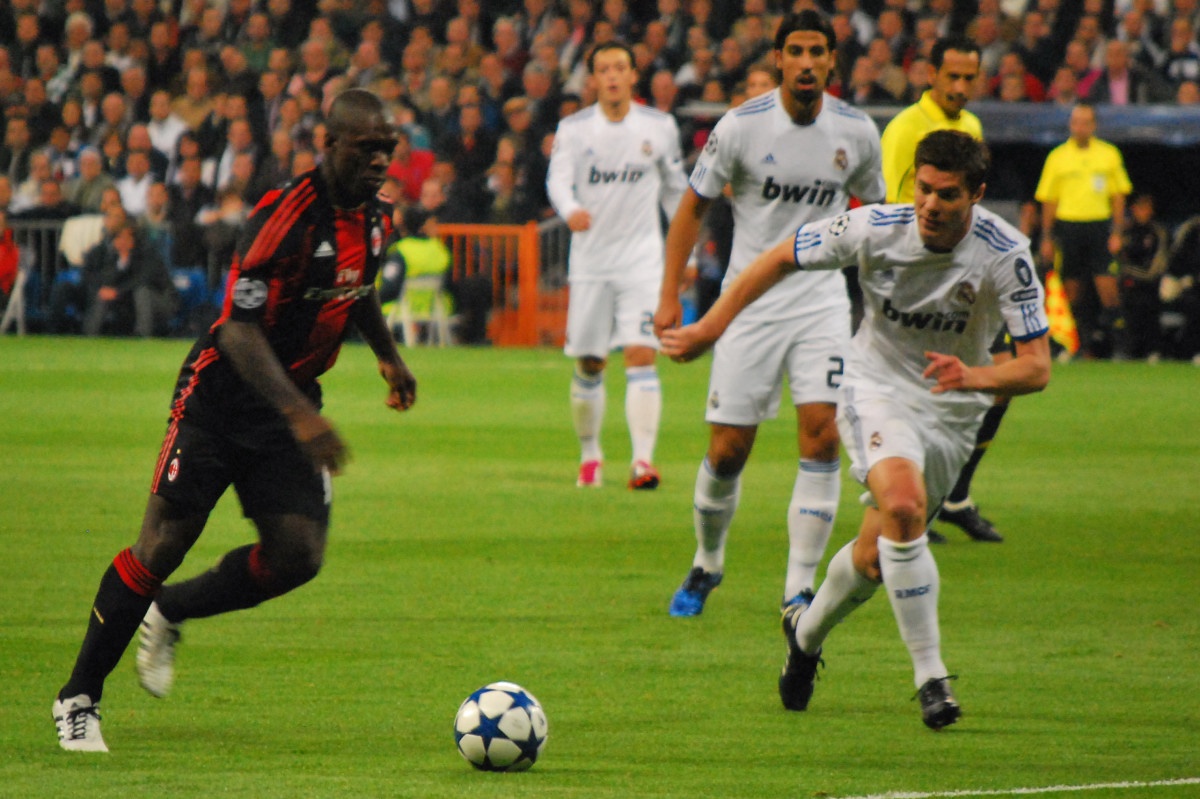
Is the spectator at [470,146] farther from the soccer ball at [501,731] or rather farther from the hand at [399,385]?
the soccer ball at [501,731]

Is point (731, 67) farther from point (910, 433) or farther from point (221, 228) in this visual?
point (910, 433)

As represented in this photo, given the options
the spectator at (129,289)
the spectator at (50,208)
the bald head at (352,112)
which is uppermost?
the bald head at (352,112)

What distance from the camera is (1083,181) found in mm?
18797

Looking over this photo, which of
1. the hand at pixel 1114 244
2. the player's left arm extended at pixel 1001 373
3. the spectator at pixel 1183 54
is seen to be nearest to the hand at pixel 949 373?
the player's left arm extended at pixel 1001 373

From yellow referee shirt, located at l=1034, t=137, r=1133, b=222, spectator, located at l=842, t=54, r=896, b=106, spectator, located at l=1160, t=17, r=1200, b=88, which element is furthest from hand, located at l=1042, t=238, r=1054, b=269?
spectator, located at l=1160, t=17, r=1200, b=88

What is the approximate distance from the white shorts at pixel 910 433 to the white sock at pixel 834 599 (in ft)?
0.91

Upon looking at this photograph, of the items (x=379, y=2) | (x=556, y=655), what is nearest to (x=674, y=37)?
(x=379, y=2)

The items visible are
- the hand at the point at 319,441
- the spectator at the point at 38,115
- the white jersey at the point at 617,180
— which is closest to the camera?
the hand at the point at 319,441

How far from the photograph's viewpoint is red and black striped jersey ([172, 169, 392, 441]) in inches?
211

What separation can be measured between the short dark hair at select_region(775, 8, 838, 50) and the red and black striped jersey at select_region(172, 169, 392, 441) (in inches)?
89.6

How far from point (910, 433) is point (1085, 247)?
14123 mm

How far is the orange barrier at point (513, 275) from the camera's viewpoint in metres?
22.1

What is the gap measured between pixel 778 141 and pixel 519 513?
3540 mm

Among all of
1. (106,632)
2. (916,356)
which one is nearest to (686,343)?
(916,356)
